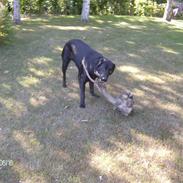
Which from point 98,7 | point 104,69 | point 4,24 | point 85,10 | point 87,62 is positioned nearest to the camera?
point 104,69

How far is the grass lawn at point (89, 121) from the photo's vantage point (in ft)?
13.8

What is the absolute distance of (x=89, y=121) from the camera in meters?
5.26

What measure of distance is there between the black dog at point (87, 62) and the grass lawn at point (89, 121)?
57cm

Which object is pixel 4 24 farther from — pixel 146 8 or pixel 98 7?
pixel 146 8

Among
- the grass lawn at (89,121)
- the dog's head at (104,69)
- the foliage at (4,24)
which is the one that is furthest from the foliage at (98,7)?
the dog's head at (104,69)

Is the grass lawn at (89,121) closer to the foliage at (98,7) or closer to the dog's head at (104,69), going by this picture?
the dog's head at (104,69)

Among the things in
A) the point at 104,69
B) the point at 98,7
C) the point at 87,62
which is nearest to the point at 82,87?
the point at 87,62

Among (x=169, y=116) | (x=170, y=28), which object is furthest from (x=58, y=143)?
(x=170, y=28)

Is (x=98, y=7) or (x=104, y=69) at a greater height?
(x=104, y=69)

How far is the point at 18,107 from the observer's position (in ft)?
18.7

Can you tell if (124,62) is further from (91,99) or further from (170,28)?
(170,28)

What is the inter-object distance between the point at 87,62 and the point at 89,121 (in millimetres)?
1014

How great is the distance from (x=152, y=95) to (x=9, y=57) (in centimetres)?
394

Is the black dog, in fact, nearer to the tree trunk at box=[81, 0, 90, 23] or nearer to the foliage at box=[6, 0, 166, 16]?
the tree trunk at box=[81, 0, 90, 23]
